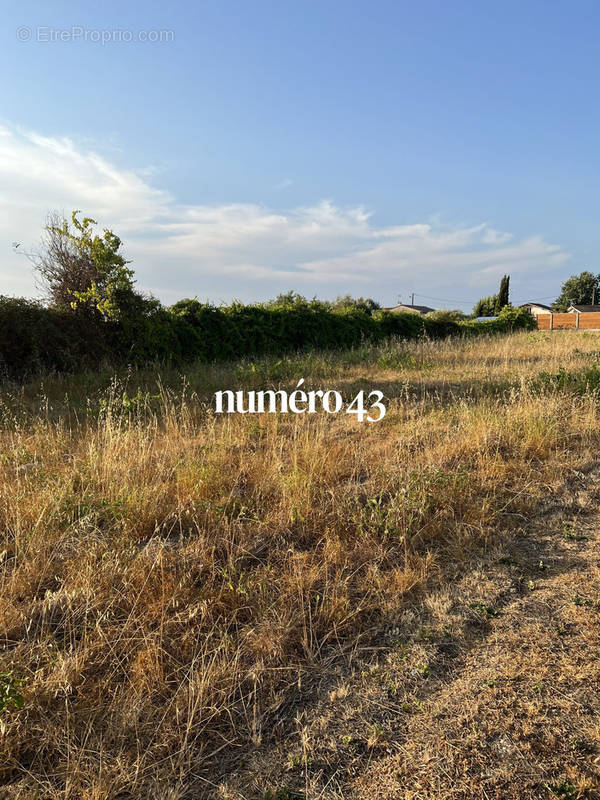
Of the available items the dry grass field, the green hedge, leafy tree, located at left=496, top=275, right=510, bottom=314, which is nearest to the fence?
leafy tree, located at left=496, top=275, right=510, bottom=314

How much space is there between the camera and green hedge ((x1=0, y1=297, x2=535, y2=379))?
356 inches

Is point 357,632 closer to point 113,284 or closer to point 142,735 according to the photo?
point 142,735

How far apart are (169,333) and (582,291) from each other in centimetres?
7121

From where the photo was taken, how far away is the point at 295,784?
1.69 m

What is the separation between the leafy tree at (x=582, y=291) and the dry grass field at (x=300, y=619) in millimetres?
71496

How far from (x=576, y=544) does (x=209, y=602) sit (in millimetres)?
2648

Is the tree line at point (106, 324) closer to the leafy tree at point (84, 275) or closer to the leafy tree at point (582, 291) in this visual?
the leafy tree at point (84, 275)

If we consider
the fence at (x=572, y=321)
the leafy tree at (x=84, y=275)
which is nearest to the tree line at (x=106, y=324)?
the leafy tree at (x=84, y=275)

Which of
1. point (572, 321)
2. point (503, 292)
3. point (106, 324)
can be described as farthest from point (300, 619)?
point (503, 292)

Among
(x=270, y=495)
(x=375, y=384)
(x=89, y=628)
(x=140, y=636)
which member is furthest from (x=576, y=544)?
(x=375, y=384)

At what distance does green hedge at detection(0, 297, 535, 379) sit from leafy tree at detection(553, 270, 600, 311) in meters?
60.7

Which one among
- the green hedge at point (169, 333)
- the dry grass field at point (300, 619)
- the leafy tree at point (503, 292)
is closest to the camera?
the dry grass field at point (300, 619)

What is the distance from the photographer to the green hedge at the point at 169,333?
9.04 meters

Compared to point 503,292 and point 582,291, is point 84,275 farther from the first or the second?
point 582,291
